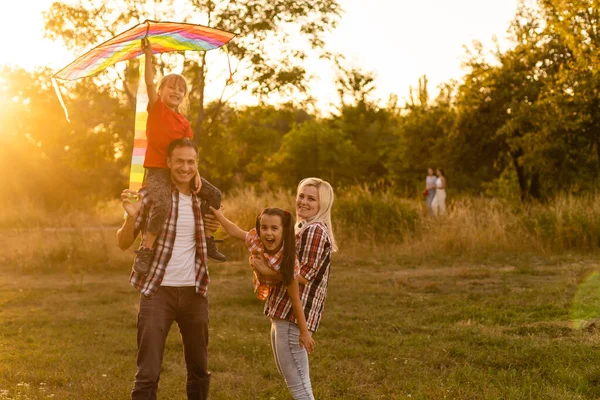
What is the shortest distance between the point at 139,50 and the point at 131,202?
0.95 meters

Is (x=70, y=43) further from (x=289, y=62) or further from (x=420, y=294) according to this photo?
(x=420, y=294)

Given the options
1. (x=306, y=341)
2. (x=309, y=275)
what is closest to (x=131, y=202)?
(x=309, y=275)

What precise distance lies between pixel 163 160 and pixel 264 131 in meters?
18.1

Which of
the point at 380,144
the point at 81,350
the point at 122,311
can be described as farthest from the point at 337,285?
the point at 380,144

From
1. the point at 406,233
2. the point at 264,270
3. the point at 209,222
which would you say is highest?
the point at 209,222

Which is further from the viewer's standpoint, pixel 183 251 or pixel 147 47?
pixel 147 47

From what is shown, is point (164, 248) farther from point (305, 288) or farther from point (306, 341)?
point (306, 341)

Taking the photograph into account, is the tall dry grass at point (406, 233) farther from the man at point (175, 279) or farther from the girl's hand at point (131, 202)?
the girl's hand at point (131, 202)

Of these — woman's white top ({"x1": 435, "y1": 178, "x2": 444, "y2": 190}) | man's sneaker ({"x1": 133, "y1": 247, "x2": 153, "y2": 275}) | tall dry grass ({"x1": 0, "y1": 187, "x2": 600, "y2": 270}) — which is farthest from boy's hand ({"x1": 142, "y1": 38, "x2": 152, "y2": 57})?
woman's white top ({"x1": 435, "y1": 178, "x2": 444, "y2": 190})

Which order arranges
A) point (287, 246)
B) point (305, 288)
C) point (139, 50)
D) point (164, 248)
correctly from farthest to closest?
point (139, 50) → point (305, 288) → point (164, 248) → point (287, 246)

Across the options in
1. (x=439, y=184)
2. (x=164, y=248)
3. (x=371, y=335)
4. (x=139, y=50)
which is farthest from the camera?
(x=439, y=184)

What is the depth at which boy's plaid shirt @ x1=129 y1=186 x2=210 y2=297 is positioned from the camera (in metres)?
4.12

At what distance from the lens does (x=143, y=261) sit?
162 inches

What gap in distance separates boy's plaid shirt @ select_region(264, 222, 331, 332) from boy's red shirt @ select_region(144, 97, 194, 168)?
34.9 inches
